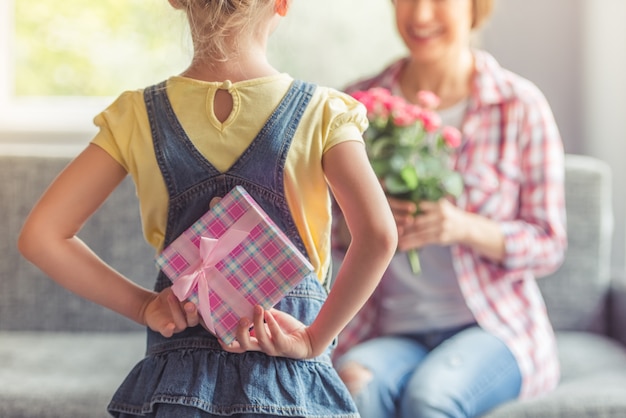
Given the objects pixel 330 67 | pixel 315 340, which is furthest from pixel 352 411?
pixel 330 67

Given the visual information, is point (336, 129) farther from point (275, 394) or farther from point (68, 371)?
point (68, 371)

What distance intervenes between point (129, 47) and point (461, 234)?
1494mm

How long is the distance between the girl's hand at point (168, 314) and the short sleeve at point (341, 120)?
0.88 ft

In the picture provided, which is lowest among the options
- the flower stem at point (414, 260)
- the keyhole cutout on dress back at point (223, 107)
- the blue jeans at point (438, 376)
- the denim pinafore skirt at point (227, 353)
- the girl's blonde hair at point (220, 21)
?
the blue jeans at point (438, 376)

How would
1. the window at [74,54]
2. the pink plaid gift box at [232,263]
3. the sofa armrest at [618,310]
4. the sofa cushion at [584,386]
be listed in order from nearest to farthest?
1. the pink plaid gift box at [232,263]
2. the sofa cushion at [584,386]
3. the sofa armrest at [618,310]
4. the window at [74,54]

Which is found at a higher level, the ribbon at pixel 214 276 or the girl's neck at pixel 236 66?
the girl's neck at pixel 236 66

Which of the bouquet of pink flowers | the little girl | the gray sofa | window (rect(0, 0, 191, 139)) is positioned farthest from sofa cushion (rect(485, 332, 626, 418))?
window (rect(0, 0, 191, 139))

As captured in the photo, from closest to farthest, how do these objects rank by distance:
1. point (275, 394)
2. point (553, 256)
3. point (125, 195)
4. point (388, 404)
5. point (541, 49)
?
point (275, 394), point (388, 404), point (553, 256), point (125, 195), point (541, 49)

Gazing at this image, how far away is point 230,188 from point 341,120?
0.54 feet

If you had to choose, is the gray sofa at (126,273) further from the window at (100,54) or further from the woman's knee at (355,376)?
the woman's knee at (355,376)

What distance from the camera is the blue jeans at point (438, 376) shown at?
5.57 feet

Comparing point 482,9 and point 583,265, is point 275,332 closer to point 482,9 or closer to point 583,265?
point 482,9

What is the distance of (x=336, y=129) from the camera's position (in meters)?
1.10

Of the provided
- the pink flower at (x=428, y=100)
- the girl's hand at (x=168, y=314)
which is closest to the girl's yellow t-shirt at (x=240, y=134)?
the girl's hand at (x=168, y=314)
